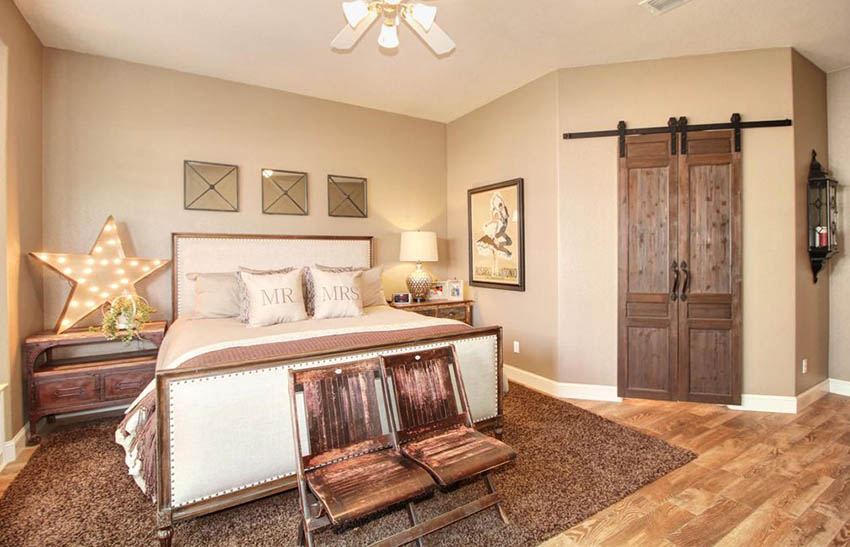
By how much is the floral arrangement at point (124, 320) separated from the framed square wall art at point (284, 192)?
1396 mm

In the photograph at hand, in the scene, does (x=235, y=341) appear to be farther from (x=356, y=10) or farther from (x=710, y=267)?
(x=710, y=267)

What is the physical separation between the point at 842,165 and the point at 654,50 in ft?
6.87

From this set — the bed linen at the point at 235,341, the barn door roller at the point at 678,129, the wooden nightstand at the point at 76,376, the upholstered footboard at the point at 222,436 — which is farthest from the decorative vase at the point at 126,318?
the barn door roller at the point at 678,129

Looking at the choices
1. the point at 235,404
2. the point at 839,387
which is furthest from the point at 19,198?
the point at 839,387

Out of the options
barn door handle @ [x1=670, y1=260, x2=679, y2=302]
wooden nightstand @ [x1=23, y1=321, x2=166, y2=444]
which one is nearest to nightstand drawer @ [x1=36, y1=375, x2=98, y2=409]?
wooden nightstand @ [x1=23, y1=321, x2=166, y2=444]

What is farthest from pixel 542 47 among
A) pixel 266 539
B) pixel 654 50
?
pixel 266 539

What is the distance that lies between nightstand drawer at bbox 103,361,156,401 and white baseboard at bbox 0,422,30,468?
0.46m

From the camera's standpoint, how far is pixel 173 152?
12.1 feet

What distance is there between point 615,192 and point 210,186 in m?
3.59

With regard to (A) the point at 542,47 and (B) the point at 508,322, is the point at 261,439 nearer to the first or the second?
(B) the point at 508,322

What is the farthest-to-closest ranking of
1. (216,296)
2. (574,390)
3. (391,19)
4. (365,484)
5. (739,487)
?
(574,390) → (216,296) → (391,19) → (739,487) → (365,484)

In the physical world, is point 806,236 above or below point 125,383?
above

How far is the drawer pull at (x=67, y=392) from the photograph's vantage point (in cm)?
290

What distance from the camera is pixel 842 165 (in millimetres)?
3785
